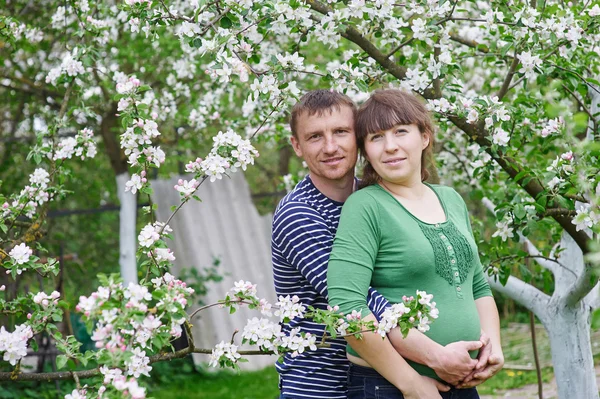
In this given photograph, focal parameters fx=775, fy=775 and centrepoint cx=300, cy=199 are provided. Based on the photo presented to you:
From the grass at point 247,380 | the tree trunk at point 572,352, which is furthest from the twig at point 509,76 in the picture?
the grass at point 247,380

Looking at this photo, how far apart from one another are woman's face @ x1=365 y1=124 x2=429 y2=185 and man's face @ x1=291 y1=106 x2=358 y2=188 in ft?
0.25

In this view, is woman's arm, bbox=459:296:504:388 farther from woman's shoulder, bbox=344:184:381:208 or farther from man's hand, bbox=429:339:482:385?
woman's shoulder, bbox=344:184:381:208

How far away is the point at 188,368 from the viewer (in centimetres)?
738

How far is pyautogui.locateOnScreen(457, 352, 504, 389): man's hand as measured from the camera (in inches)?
87.0

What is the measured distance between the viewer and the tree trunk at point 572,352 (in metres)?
3.55

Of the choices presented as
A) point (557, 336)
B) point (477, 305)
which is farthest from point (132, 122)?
point (557, 336)

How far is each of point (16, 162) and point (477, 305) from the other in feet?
21.0

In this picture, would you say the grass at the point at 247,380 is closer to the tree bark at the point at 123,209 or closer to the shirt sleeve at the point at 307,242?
the tree bark at the point at 123,209

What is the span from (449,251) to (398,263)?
0.58 feet

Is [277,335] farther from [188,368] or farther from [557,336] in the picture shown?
[188,368]

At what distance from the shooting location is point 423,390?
83.7 inches

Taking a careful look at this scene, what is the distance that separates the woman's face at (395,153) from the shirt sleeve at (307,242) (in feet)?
0.78

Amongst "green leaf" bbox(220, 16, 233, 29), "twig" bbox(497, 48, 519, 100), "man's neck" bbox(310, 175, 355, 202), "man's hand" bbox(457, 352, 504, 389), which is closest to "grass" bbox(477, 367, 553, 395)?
"twig" bbox(497, 48, 519, 100)

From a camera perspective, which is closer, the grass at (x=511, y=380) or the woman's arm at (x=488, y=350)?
the woman's arm at (x=488, y=350)
